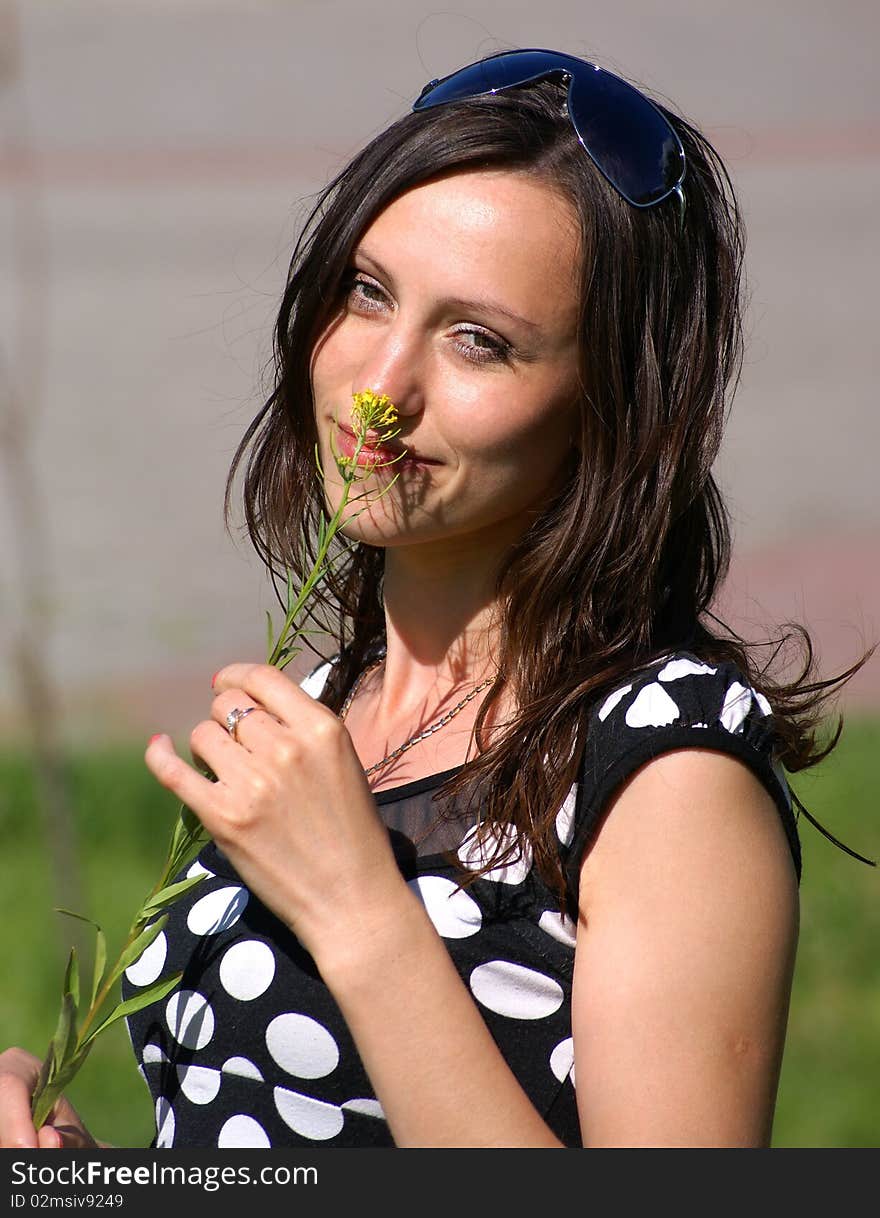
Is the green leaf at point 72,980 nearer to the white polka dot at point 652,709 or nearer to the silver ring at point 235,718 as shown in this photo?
the silver ring at point 235,718

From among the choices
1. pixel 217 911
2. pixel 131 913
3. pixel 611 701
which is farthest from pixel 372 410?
pixel 131 913

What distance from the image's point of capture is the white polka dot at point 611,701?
1.80m

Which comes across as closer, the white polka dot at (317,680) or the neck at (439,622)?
the neck at (439,622)

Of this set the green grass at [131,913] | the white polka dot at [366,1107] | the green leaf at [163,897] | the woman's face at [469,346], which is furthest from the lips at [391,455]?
the green grass at [131,913]

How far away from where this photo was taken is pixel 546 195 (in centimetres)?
193

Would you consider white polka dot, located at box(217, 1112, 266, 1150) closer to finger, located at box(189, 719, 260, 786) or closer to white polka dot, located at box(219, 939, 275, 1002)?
white polka dot, located at box(219, 939, 275, 1002)

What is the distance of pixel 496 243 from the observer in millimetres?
1890

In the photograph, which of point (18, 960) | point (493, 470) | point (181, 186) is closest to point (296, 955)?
point (493, 470)

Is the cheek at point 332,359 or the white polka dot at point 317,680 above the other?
the cheek at point 332,359

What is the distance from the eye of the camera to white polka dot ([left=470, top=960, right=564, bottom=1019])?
5.82ft

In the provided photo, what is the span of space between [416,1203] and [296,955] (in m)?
0.32

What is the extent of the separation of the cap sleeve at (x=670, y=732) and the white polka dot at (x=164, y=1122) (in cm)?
61

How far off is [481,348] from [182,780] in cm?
63

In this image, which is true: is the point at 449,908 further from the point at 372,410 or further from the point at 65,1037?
the point at 372,410
